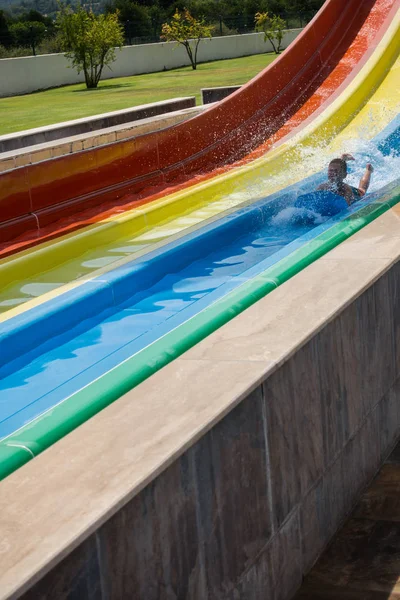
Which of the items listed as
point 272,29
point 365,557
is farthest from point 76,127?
point 272,29

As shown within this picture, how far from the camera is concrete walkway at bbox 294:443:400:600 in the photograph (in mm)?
2559

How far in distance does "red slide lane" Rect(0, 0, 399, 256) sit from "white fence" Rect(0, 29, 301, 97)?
12.9m

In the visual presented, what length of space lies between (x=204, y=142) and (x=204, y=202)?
1490mm

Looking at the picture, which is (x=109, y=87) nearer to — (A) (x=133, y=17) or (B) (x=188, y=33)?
(B) (x=188, y=33)

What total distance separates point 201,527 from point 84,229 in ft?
13.3

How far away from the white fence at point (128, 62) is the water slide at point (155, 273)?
14.4 m

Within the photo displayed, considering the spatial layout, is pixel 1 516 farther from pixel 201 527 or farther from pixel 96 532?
pixel 201 527

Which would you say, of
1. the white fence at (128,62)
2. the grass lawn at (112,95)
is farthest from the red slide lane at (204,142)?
the white fence at (128,62)

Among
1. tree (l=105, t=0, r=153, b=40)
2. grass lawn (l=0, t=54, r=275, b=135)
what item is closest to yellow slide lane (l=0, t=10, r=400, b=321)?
grass lawn (l=0, t=54, r=275, b=135)

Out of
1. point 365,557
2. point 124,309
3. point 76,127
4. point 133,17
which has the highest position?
point 133,17

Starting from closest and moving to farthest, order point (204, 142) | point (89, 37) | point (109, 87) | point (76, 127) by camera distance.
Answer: point (204, 142)
point (76, 127)
point (109, 87)
point (89, 37)

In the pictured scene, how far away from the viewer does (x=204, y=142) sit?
26.8ft

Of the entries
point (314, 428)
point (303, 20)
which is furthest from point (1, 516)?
point (303, 20)

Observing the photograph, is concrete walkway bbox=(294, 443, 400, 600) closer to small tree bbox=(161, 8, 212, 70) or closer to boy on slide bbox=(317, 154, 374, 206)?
boy on slide bbox=(317, 154, 374, 206)
